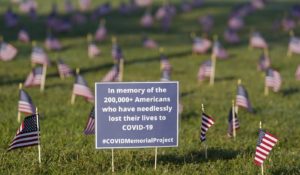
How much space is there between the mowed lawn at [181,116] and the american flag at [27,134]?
45cm

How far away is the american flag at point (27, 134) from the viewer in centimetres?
1018

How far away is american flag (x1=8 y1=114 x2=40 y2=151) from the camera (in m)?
10.2

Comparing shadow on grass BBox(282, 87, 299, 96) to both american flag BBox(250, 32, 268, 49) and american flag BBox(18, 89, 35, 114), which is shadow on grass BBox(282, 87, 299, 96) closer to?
american flag BBox(250, 32, 268, 49)

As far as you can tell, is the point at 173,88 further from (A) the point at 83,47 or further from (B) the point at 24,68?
(A) the point at 83,47

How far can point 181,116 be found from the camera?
58.9ft

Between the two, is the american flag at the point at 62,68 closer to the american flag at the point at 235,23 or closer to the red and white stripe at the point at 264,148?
the red and white stripe at the point at 264,148

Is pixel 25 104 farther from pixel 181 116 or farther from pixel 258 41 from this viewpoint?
pixel 258 41

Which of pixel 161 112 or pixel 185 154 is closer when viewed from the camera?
pixel 161 112

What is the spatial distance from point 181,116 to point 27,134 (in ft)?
27.1

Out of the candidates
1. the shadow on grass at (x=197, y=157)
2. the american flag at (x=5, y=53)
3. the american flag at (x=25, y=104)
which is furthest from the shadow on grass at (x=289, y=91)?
the american flag at (x=5, y=53)

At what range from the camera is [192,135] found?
14930mm

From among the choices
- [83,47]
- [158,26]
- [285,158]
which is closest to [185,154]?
[285,158]

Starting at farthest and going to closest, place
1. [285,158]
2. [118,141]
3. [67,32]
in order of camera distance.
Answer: [67,32]
[285,158]
[118,141]

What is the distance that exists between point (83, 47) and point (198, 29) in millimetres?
13992
